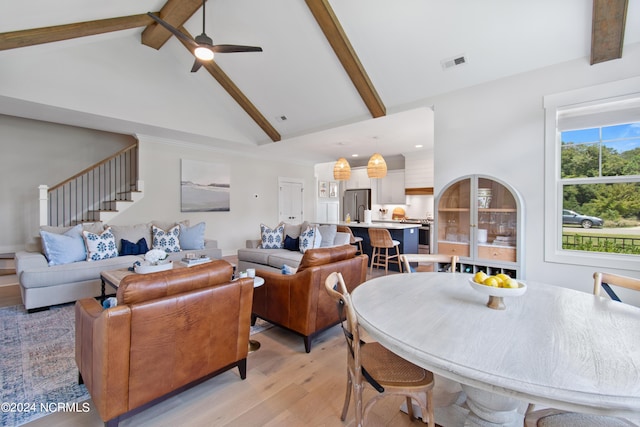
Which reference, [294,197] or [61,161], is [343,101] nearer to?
[294,197]

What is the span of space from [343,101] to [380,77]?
2.74ft

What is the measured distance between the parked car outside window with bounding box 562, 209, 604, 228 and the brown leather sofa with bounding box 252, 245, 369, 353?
7.87ft

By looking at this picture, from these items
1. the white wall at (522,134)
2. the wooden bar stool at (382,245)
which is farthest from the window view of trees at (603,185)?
the wooden bar stool at (382,245)

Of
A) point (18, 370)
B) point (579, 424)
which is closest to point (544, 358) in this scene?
point (579, 424)

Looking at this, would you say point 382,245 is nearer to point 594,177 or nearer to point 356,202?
point 594,177

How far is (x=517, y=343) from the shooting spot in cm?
112

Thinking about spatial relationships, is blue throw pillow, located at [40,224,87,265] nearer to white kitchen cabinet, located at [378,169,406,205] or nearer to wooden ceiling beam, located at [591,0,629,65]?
wooden ceiling beam, located at [591,0,629,65]

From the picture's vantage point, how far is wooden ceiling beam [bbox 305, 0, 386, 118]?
3.55 metres

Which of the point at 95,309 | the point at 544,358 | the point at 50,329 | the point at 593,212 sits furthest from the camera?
the point at 593,212

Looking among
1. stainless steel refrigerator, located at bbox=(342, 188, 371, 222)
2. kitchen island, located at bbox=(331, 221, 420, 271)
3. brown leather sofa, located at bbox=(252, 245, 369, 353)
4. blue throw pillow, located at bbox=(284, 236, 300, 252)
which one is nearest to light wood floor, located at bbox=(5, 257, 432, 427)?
brown leather sofa, located at bbox=(252, 245, 369, 353)

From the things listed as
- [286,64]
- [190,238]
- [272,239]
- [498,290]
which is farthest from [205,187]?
[498,290]

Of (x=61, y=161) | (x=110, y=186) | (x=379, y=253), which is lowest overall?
(x=379, y=253)

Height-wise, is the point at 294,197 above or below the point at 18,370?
above

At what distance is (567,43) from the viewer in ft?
9.83
